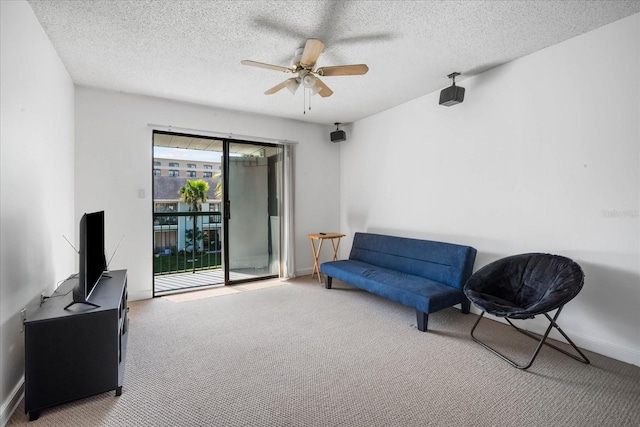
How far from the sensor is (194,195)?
5.33 metres

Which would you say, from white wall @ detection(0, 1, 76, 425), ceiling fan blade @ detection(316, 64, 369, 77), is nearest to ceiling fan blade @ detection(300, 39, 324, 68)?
ceiling fan blade @ detection(316, 64, 369, 77)

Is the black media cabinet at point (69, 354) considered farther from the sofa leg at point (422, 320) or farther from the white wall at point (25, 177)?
the sofa leg at point (422, 320)

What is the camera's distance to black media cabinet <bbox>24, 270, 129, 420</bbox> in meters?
1.64

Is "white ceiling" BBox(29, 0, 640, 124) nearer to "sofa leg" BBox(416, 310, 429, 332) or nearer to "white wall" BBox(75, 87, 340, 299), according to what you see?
"white wall" BBox(75, 87, 340, 299)

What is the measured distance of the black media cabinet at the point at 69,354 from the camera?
1642mm

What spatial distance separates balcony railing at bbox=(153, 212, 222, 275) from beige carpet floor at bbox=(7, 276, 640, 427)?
223 centimetres

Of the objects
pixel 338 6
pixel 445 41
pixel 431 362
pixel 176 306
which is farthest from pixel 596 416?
pixel 176 306

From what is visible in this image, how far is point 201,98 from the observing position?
3775mm

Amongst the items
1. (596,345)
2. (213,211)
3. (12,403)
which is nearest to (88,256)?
(12,403)

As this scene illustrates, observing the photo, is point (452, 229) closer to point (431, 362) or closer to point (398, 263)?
point (398, 263)

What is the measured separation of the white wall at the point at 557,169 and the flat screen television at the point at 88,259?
3.40 m

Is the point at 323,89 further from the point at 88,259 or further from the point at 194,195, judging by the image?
the point at 194,195

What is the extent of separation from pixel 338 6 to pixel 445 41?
3.37 feet

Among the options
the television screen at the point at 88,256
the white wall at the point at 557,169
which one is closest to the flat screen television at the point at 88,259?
the television screen at the point at 88,256
